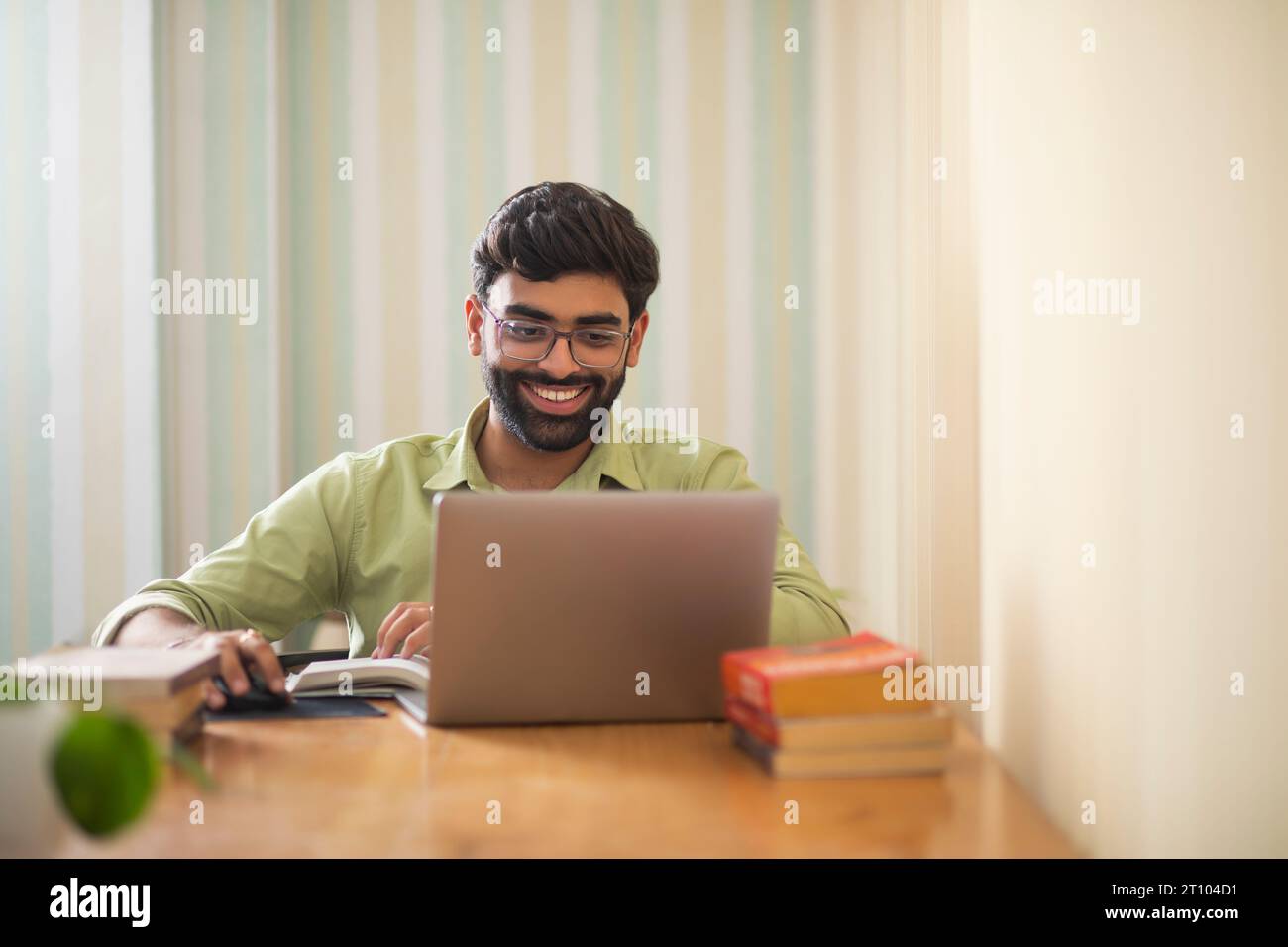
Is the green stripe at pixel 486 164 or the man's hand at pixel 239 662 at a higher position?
the green stripe at pixel 486 164

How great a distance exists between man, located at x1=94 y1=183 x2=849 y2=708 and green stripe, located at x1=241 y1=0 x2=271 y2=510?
36.9 inches

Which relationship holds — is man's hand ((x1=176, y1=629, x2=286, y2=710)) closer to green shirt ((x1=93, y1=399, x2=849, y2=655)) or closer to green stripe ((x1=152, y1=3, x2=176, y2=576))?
green shirt ((x1=93, y1=399, x2=849, y2=655))

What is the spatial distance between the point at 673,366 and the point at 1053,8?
1.82 metres

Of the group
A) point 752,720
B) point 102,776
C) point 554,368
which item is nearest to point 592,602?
point 752,720

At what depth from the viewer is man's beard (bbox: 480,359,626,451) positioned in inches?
82.5

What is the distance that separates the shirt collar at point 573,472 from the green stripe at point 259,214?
101cm

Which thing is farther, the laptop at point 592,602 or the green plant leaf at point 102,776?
the laptop at point 592,602

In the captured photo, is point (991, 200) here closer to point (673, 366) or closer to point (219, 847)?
point (219, 847)

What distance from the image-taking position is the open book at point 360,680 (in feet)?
4.90

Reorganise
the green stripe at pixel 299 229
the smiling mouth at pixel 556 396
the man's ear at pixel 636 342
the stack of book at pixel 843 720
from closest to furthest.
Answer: the stack of book at pixel 843 720 → the smiling mouth at pixel 556 396 → the man's ear at pixel 636 342 → the green stripe at pixel 299 229

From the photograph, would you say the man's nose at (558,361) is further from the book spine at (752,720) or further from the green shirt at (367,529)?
the book spine at (752,720)

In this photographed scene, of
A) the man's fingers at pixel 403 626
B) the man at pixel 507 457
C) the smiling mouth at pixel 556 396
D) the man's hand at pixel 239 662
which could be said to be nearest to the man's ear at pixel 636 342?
the man at pixel 507 457

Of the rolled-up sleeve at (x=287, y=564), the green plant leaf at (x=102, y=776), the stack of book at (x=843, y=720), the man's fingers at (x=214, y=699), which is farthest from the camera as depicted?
the rolled-up sleeve at (x=287, y=564)
